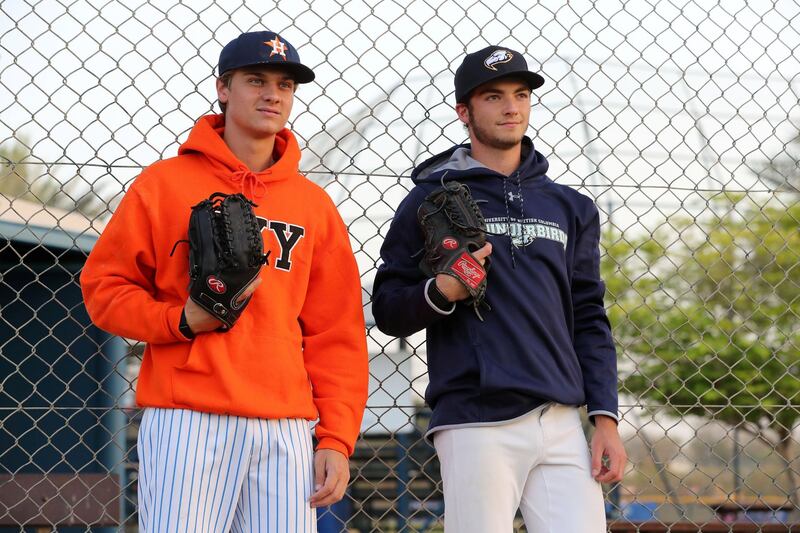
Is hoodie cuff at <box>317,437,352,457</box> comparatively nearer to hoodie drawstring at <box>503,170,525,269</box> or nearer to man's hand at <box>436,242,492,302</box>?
man's hand at <box>436,242,492,302</box>

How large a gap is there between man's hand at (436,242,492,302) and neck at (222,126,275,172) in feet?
2.35

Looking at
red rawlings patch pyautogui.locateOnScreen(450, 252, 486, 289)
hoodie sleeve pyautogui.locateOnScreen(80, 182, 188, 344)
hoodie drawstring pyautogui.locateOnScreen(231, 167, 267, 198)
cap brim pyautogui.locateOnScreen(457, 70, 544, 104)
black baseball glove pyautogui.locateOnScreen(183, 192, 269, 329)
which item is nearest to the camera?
black baseball glove pyautogui.locateOnScreen(183, 192, 269, 329)

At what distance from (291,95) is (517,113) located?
0.77 meters

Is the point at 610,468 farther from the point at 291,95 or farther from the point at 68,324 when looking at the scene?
the point at 68,324

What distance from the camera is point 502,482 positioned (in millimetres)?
3018

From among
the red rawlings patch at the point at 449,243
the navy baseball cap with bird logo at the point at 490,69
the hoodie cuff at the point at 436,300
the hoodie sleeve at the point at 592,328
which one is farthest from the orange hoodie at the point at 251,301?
the hoodie sleeve at the point at 592,328

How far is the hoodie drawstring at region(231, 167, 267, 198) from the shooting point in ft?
10.2

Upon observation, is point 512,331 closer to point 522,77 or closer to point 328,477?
point 328,477

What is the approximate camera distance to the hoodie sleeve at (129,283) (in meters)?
2.86

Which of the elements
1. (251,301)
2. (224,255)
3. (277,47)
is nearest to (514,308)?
(251,301)

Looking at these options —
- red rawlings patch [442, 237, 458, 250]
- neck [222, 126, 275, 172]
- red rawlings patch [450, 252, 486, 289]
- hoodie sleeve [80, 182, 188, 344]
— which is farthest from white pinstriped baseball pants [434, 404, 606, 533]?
neck [222, 126, 275, 172]

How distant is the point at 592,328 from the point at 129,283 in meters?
1.54

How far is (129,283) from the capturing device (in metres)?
2.98

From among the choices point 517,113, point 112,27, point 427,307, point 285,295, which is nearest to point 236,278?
point 285,295
